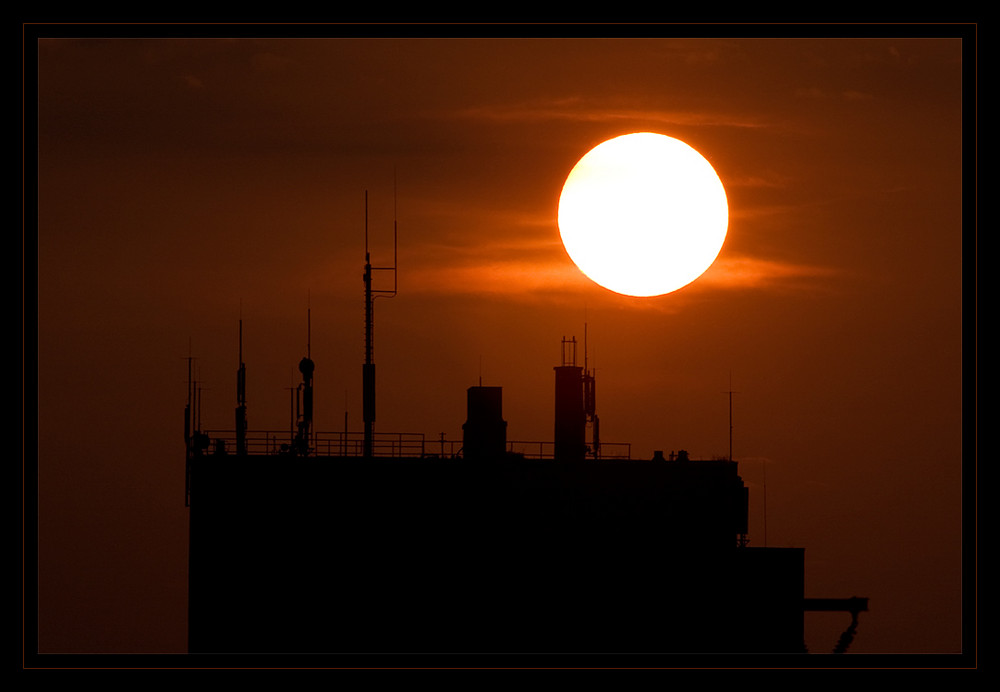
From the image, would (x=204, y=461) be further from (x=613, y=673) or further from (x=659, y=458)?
(x=613, y=673)

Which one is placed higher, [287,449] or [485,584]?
[287,449]

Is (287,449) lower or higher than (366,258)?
lower

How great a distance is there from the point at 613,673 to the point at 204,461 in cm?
2804

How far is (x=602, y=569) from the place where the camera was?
142ft

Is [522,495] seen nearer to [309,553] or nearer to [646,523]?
[646,523]

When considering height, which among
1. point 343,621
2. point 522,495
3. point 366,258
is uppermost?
point 366,258

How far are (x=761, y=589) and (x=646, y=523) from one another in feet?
13.0

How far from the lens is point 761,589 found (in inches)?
1736

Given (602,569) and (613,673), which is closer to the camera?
(613,673)
